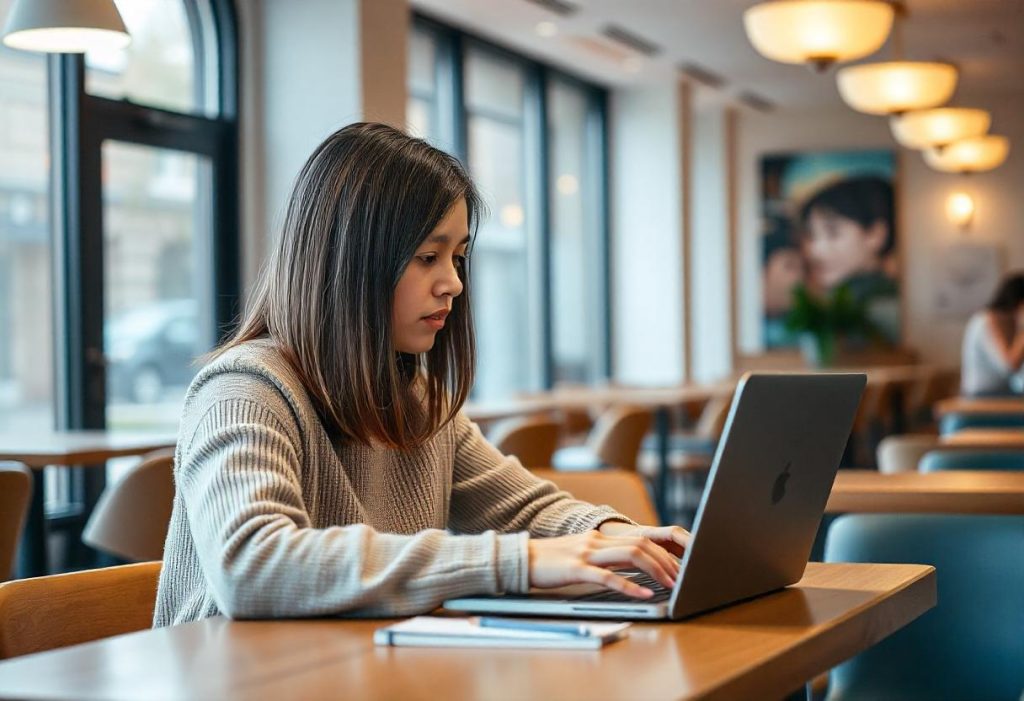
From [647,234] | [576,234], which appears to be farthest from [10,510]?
[647,234]

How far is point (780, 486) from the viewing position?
1494 millimetres

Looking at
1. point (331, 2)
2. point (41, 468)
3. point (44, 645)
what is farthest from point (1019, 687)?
point (331, 2)

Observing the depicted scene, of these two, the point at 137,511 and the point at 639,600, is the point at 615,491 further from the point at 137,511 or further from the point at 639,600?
the point at 137,511

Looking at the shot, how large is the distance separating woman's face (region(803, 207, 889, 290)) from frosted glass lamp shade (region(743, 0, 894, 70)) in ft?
21.0

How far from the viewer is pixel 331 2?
6316mm

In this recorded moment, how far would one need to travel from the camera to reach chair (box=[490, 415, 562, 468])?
446cm

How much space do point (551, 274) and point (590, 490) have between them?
7251mm

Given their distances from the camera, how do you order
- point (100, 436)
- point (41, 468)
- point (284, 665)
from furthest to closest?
1. point (100, 436)
2. point (41, 468)
3. point (284, 665)

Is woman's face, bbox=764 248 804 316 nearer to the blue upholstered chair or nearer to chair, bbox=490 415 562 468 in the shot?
the blue upholstered chair

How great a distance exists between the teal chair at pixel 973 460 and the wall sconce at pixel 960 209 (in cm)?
833

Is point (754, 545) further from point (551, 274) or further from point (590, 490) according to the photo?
point (551, 274)

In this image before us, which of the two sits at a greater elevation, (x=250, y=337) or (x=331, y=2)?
(x=331, y=2)

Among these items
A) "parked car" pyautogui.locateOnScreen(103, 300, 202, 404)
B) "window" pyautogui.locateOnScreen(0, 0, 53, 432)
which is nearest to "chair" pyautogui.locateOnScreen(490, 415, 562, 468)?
"parked car" pyautogui.locateOnScreen(103, 300, 202, 404)

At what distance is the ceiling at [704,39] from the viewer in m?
7.84
